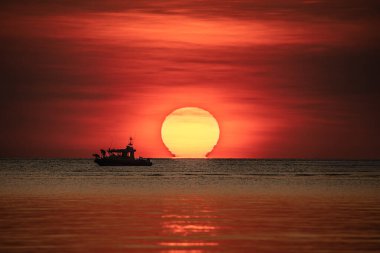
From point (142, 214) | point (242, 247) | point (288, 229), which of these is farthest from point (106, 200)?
point (242, 247)

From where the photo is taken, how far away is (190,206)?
5156cm

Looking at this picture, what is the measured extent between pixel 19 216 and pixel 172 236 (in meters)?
12.5

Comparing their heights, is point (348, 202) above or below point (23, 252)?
above

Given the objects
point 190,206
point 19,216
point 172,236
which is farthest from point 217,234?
point 190,206

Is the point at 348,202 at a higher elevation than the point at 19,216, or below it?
higher

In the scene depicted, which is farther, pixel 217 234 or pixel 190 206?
pixel 190 206

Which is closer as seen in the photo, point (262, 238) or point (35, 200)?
point (262, 238)

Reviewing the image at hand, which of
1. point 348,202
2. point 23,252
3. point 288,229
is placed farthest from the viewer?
point 348,202

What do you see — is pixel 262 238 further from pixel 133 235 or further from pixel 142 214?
pixel 142 214

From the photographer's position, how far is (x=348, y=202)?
5641 centimetres

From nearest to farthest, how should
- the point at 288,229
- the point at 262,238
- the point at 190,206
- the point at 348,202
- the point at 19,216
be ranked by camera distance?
1. the point at 262,238
2. the point at 288,229
3. the point at 19,216
4. the point at 190,206
5. the point at 348,202

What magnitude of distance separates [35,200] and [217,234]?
27.0 m

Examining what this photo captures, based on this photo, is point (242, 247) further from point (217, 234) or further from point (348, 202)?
point (348, 202)

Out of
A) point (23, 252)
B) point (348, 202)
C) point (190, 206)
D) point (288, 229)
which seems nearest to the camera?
point (23, 252)
